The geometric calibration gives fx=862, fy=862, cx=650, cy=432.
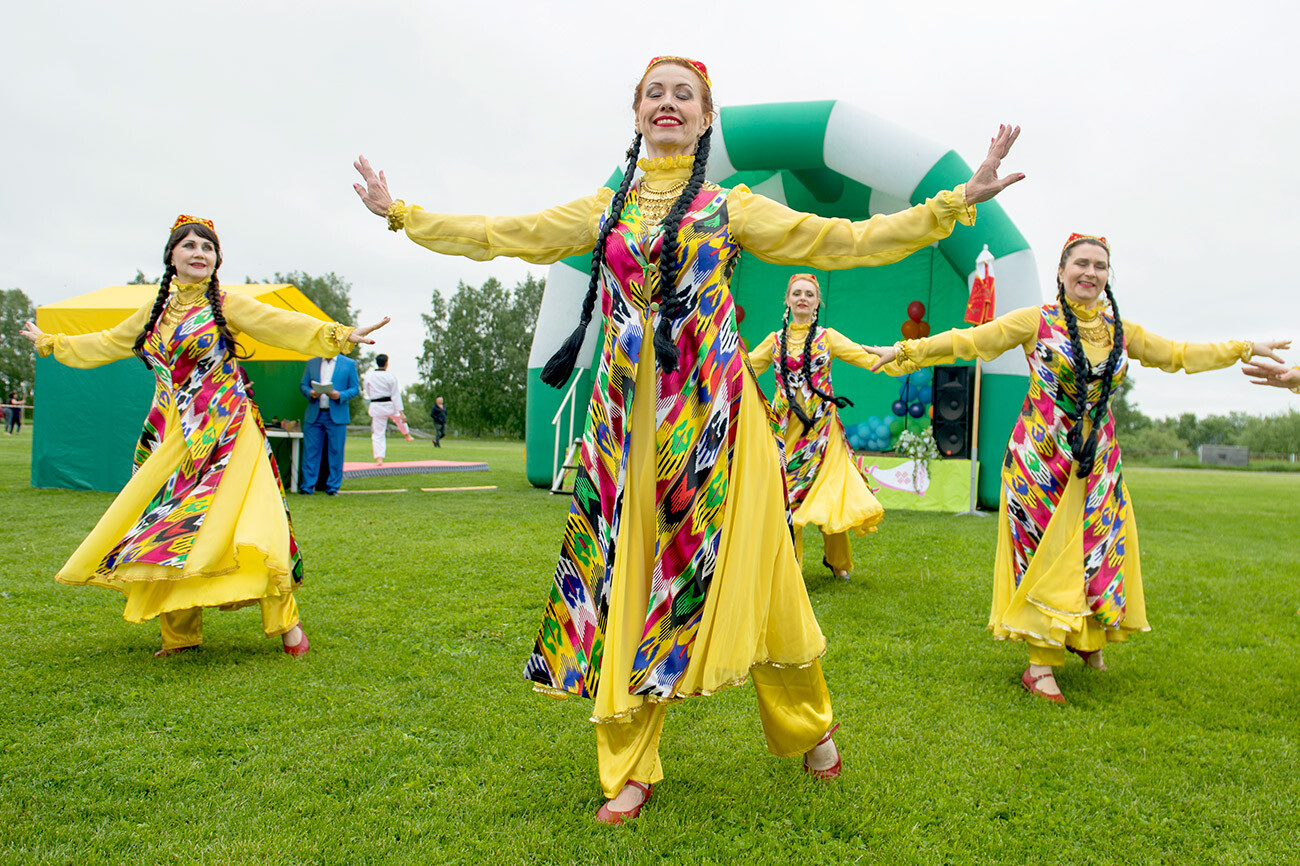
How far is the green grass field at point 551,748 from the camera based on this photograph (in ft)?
7.88

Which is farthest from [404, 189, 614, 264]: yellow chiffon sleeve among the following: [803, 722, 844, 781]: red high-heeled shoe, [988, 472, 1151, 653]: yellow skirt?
[988, 472, 1151, 653]: yellow skirt

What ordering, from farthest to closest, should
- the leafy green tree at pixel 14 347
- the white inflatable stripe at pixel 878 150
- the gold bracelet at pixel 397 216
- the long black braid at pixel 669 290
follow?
the leafy green tree at pixel 14 347, the white inflatable stripe at pixel 878 150, the gold bracelet at pixel 397 216, the long black braid at pixel 669 290

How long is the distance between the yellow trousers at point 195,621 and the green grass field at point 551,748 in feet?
0.46

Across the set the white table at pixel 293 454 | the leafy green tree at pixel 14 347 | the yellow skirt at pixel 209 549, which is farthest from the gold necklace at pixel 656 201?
the leafy green tree at pixel 14 347

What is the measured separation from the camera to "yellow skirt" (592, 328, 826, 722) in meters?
2.48

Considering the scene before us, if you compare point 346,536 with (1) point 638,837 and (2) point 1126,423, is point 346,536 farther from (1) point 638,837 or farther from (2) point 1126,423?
(2) point 1126,423

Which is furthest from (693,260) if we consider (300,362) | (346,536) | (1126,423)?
(1126,423)

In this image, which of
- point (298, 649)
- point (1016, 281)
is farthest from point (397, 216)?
point (1016, 281)

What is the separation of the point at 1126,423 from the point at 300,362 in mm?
83086

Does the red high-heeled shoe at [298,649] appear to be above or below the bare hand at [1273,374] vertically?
below

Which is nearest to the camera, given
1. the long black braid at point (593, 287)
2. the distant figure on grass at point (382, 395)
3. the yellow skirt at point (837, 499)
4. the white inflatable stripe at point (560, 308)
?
the long black braid at point (593, 287)

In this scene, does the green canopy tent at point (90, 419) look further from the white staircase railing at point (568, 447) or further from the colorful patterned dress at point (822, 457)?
the colorful patterned dress at point (822, 457)

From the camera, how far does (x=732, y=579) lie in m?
2.54

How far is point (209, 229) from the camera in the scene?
4219 millimetres
